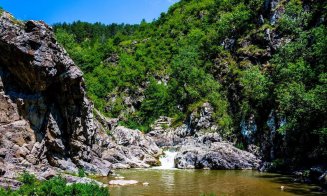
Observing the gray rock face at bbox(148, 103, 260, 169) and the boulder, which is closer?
the boulder

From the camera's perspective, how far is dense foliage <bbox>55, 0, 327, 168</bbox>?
164 feet

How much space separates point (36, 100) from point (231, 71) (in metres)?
50.8

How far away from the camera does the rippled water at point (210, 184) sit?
3425cm

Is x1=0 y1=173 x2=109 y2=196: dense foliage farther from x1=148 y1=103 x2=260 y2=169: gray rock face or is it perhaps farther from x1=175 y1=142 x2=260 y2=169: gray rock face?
x1=148 y1=103 x2=260 y2=169: gray rock face

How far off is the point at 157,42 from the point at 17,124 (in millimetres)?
88315

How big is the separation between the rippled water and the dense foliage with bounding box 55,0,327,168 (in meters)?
7.03

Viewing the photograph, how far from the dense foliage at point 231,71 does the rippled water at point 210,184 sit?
7034 mm

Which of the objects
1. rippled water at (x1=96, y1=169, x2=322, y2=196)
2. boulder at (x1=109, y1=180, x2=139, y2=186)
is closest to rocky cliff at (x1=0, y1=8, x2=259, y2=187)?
boulder at (x1=109, y1=180, x2=139, y2=186)

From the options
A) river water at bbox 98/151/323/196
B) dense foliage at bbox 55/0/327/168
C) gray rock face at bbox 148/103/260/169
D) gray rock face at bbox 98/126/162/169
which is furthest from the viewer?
gray rock face at bbox 148/103/260/169

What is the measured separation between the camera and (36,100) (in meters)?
40.8

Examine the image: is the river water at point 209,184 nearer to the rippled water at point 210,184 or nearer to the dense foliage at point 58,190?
the rippled water at point 210,184

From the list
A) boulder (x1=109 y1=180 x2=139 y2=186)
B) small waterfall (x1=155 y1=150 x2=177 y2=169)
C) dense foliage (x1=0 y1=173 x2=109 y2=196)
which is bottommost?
dense foliage (x1=0 y1=173 x2=109 y2=196)

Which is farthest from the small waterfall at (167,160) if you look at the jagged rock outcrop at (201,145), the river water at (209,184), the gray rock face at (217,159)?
the river water at (209,184)

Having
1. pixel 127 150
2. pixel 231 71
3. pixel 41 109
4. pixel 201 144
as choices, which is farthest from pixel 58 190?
pixel 231 71
